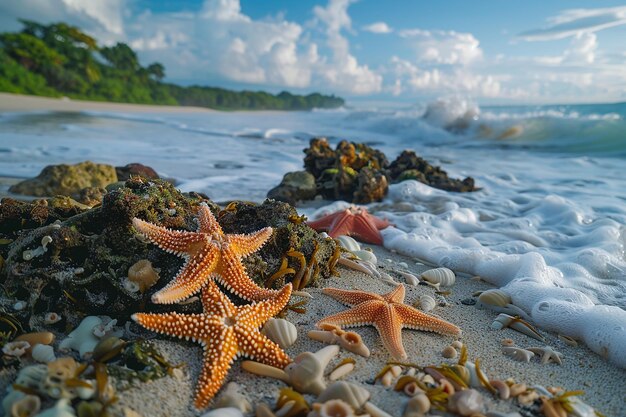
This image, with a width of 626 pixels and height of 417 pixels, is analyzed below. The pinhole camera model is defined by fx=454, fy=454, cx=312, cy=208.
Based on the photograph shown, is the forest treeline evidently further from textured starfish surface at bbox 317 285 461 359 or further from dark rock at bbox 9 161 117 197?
textured starfish surface at bbox 317 285 461 359

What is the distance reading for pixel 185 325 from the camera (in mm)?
2369

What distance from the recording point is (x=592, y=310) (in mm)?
3600

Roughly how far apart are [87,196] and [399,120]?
66.2 ft

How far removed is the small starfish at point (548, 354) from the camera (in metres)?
3.02

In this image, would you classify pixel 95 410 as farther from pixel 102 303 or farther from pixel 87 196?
pixel 87 196

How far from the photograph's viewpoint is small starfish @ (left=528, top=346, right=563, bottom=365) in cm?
302

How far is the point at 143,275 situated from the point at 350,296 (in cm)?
141

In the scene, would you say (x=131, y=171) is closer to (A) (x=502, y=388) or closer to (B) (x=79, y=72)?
(A) (x=502, y=388)

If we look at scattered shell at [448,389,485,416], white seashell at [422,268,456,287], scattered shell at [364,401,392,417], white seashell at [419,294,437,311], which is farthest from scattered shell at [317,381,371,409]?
white seashell at [422,268,456,287]

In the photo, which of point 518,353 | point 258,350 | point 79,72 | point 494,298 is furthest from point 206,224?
point 79,72

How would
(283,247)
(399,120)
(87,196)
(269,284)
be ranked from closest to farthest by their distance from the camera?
(269,284) < (283,247) < (87,196) < (399,120)

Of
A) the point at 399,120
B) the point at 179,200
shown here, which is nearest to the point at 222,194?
the point at 179,200

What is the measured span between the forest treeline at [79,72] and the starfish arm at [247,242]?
1646 inches

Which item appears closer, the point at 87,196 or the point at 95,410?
the point at 95,410
